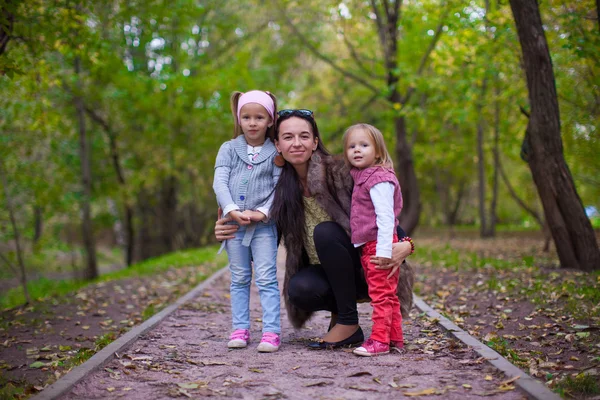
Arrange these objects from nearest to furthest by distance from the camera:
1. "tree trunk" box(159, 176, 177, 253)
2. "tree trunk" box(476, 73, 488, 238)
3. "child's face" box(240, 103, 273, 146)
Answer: "child's face" box(240, 103, 273, 146)
"tree trunk" box(476, 73, 488, 238)
"tree trunk" box(159, 176, 177, 253)

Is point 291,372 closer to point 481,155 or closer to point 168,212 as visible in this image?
point 481,155

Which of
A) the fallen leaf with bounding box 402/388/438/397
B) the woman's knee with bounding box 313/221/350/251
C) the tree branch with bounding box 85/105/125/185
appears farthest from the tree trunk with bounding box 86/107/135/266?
the fallen leaf with bounding box 402/388/438/397

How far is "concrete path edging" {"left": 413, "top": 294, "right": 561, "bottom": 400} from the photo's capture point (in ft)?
11.0

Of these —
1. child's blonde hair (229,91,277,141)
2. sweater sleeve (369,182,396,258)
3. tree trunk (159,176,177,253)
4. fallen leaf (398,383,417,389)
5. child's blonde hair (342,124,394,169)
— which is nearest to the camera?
fallen leaf (398,383,417,389)

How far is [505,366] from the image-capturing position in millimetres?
3953

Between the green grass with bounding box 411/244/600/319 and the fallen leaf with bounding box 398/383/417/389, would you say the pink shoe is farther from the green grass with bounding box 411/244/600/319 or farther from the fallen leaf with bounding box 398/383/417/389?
the green grass with bounding box 411/244/600/319

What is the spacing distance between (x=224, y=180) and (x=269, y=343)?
1.36m

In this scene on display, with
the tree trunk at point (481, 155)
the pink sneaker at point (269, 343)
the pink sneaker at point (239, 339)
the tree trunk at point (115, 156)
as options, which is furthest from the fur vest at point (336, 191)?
the tree trunk at point (115, 156)

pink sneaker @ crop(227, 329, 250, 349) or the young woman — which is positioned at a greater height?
the young woman

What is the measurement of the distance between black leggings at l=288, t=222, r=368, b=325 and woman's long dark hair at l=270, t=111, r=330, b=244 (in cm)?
22

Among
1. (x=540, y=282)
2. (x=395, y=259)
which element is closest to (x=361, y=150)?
(x=395, y=259)

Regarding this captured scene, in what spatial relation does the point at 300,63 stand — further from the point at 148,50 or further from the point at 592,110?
the point at 592,110

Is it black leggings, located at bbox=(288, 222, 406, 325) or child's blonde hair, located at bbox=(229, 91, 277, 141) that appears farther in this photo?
child's blonde hair, located at bbox=(229, 91, 277, 141)

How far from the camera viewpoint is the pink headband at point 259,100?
4.90 m
